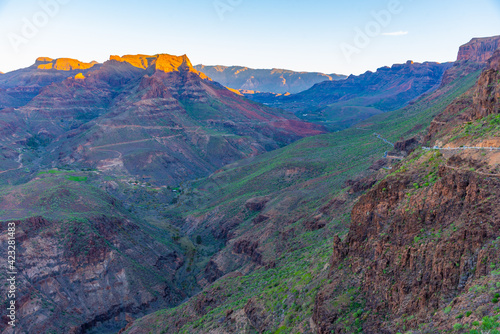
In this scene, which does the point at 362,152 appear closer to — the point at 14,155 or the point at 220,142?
the point at 220,142

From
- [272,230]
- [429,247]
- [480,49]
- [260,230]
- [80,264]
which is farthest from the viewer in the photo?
[480,49]

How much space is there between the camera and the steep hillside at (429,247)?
16.5 meters

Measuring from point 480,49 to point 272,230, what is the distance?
180940mm

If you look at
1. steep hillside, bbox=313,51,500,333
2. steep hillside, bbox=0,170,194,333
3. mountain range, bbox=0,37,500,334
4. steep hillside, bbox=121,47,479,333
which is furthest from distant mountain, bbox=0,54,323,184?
steep hillside, bbox=313,51,500,333

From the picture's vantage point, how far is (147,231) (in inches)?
2997

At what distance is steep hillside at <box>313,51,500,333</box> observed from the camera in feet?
54.2

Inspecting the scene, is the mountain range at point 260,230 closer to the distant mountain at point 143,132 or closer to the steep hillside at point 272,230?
the steep hillside at point 272,230

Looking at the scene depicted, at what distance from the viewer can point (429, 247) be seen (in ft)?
64.8

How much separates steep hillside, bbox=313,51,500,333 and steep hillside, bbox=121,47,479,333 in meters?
1.77

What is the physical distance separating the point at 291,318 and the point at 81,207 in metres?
54.7

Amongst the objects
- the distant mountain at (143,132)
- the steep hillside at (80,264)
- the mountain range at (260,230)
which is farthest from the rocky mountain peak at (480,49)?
the steep hillside at (80,264)

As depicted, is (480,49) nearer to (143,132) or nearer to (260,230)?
(143,132)

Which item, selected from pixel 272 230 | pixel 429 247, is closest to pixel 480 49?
pixel 272 230

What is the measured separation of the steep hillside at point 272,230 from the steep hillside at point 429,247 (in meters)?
1.77
